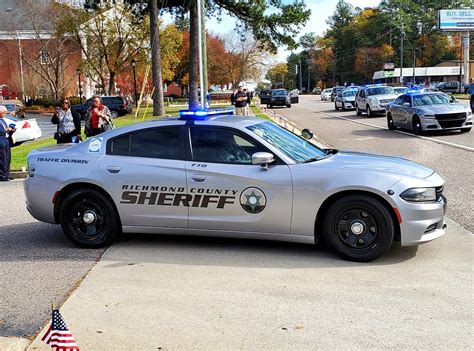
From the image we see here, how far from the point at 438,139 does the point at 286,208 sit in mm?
13223

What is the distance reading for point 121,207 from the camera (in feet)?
20.9

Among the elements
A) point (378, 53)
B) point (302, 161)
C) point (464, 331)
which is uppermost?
point (378, 53)

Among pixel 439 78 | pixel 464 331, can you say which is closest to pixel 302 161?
pixel 464 331

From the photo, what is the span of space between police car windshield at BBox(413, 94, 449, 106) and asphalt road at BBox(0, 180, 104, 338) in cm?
1516

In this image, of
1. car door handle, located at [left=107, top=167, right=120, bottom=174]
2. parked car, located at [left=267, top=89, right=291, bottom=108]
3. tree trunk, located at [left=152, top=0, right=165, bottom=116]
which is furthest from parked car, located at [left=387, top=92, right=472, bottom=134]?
parked car, located at [left=267, top=89, right=291, bottom=108]

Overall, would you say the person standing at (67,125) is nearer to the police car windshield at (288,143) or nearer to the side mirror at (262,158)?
the police car windshield at (288,143)

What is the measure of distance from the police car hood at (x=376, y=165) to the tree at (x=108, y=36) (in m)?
45.0

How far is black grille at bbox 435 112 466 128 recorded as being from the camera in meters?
18.4

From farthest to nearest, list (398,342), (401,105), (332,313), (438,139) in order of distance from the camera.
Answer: (401,105)
(438,139)
(332,313)
(398,342)

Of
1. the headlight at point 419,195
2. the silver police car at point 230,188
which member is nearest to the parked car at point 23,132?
the silver police car at point 230,188

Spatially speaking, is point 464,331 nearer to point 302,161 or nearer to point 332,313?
point 332,313

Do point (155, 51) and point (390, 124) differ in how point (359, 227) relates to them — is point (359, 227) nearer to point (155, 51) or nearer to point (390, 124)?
point (390, 124)

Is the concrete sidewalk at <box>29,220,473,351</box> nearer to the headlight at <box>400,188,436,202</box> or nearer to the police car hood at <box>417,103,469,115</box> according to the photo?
the headlight at <box>400,188,436,202</box>

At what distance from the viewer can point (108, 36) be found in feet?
167
